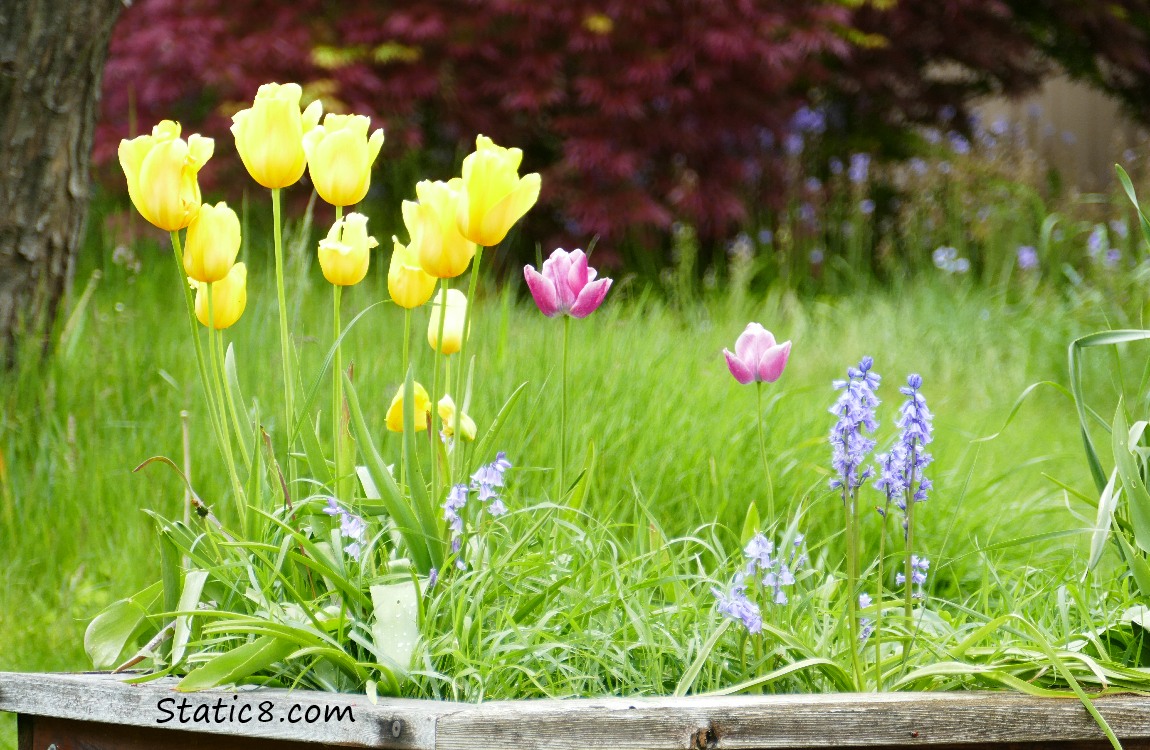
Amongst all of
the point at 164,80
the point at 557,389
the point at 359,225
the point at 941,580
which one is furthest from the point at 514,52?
the point at 359,225

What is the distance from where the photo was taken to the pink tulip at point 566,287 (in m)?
1.30

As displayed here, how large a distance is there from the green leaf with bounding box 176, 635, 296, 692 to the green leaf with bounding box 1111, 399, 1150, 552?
3.17 ft

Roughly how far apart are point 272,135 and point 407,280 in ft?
0.76

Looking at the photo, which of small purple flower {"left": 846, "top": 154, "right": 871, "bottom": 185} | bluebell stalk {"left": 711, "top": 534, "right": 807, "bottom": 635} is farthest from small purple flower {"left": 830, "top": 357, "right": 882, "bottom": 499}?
small purple flower {"left": 846, "top": 154, "right": 871, "bottom": 185}

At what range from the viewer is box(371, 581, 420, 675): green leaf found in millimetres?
1198

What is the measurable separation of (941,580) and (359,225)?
1597mm

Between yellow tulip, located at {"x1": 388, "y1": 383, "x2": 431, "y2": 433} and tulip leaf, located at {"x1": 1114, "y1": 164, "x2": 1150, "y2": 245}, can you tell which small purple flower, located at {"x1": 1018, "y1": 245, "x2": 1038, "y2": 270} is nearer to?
tulip leaf, located at {"x1": 1114, "y1": 164, "x2": 1150, "y2": 245}

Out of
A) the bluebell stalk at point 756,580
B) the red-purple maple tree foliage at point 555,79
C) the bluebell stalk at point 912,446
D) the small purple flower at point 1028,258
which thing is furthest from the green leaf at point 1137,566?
the small purple flower at point 1028,258

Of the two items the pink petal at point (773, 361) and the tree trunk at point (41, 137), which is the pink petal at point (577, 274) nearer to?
the pink petal at point (773, 361)

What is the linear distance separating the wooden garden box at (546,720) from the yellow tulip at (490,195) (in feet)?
1.65

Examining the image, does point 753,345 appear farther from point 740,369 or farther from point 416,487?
point 416,487

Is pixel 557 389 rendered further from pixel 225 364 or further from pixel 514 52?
pixel 514 52

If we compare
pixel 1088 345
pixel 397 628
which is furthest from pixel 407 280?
pixel 1088 345

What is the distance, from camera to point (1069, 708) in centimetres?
123
